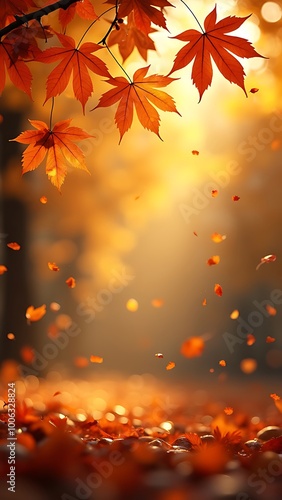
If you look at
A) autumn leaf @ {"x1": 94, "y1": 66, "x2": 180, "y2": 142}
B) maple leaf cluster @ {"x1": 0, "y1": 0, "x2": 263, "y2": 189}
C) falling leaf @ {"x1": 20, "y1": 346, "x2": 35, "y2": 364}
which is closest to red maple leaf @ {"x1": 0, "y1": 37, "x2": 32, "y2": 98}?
maple leaf cluster @ {"x1": 0, "y1": 0, "x2": 263, "y2": 189}

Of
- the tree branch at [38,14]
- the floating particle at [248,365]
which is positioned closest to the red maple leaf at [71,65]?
the tree branch at [38,14]

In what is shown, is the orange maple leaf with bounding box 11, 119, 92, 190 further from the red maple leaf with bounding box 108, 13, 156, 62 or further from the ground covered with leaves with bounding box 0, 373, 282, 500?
the ground covered with leaves with bounding box 0, 373, 282, 500

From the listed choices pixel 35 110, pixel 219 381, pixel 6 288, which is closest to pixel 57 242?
pixel 6 288

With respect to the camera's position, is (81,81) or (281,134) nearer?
(81,81)

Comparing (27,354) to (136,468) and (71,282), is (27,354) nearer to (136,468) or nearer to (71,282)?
(71,282)

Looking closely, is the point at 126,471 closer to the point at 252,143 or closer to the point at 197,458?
the point at 197,458

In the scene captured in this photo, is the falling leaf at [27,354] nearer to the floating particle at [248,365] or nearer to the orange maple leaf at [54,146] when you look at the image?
the orange maple leaf at [54,146]

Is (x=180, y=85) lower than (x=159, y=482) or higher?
higher
